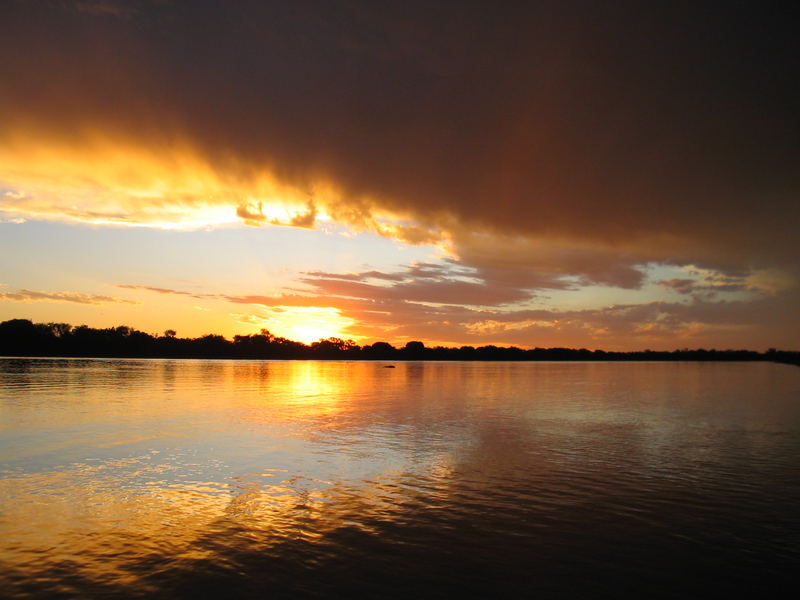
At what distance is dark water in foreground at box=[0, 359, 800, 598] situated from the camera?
39.2ft

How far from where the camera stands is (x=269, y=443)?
2941 cm

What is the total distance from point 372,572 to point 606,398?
5724 cm

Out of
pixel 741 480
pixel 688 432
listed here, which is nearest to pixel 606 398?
pixel 688 432

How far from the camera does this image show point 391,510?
56.0 ft

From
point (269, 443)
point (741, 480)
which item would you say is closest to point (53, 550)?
point (269, 443)

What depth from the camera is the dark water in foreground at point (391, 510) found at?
12.0 meters

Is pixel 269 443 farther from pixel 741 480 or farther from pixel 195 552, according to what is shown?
pixel 741 480

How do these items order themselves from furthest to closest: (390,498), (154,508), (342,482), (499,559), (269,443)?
(269,443)
(342,482)
(390,498)
(154,508)
(499,559)

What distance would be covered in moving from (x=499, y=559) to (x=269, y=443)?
63.3 feet

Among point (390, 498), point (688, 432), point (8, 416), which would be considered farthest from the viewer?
point (8, 416)

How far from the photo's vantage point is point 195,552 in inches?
525

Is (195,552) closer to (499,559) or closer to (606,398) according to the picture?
(499,559)

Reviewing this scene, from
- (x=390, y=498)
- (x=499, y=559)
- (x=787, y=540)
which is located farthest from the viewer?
(x=390, y=498)

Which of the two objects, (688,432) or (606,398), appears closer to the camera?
(688,432)
